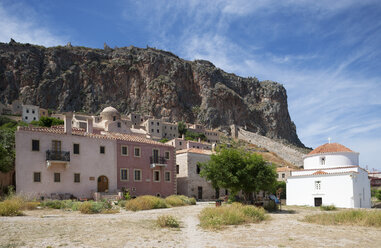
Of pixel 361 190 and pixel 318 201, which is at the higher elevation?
pixel 361 190

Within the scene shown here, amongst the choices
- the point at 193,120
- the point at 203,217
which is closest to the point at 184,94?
the point at 193,120

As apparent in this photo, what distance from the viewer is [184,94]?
Result: 157250 mm

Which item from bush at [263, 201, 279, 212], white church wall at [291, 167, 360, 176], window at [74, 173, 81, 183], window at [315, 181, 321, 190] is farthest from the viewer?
window at [315, 181, 321, 190]

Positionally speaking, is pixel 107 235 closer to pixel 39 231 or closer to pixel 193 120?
pixel 39 231

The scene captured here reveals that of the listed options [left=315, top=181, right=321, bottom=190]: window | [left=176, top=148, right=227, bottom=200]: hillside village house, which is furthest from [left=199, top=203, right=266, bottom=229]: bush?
[left=176, top=148, right=227, bottom=200]: hillside village house

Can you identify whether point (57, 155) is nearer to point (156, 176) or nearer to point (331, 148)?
point (156, 176)

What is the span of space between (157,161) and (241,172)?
12.7 m

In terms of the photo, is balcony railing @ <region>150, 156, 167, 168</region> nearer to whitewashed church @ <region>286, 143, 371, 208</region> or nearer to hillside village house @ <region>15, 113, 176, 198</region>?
hillside village house @ <region>15, 113, 176, 198</region>

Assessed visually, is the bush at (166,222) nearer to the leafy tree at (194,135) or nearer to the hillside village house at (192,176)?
the hillside village house at (192,176)

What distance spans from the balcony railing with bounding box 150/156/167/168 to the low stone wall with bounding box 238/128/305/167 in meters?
83.0

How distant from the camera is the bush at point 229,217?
18061 millimetres

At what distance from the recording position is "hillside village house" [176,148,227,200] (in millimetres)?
40781

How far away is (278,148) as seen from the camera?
131 meters

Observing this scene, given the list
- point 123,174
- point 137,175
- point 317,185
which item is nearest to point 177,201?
point 137,175
